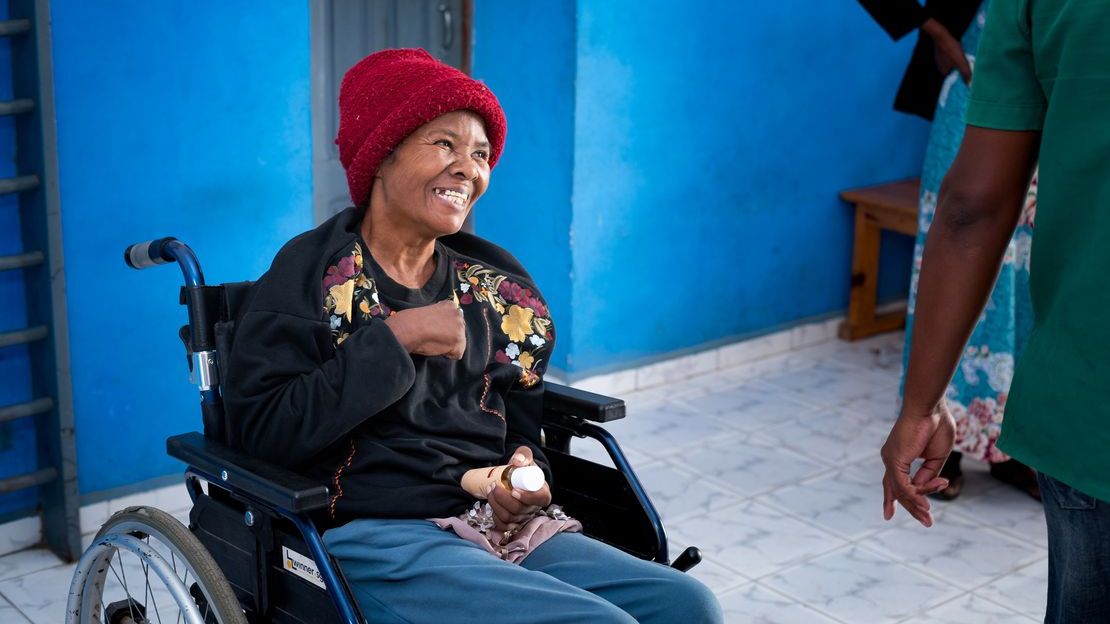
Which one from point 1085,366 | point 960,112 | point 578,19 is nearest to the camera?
point 1085,366

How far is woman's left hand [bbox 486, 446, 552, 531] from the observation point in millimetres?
2059

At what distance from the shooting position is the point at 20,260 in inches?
122

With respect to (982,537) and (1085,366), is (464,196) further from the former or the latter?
(982,537)

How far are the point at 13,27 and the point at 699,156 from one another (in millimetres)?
2415

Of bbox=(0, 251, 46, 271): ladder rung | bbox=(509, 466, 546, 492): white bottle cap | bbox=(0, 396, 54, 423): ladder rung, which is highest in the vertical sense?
bbox=(0, 251, 46, 271): ladder rung

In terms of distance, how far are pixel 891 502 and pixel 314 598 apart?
85 centimetres

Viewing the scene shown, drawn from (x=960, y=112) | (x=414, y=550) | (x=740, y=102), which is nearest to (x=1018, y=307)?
(x=960, y=112)


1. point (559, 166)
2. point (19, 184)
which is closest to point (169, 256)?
point (19, 184)

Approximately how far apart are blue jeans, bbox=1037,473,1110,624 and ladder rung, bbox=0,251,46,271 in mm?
2401

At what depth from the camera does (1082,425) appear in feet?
4.92

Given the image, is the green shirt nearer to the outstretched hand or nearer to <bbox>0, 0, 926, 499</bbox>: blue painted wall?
the outstretched hand

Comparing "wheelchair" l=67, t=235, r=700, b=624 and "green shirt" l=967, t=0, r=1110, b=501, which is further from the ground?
"green shirt" l=967, t=0, r=1110, b=501

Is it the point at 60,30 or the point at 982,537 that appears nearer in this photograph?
the point at 60,30

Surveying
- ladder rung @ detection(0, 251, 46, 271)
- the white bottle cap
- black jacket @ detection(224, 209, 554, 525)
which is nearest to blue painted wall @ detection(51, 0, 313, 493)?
ladder rung @ detection(0, 251, 46, 271)
